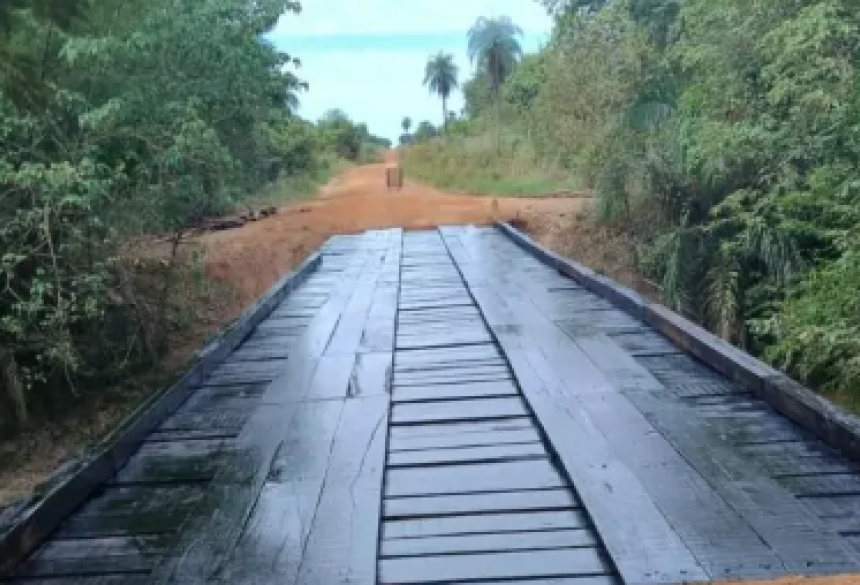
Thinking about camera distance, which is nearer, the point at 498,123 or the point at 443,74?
the point at 498,123

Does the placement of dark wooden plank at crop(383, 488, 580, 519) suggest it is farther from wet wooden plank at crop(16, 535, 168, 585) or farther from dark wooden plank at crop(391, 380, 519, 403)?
dark wooden plank at crop(391, 380, 519, 403)

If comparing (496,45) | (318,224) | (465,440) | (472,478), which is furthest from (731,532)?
(496,45)

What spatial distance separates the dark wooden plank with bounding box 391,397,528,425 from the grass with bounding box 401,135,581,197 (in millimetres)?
14335

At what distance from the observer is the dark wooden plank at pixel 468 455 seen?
3.04m

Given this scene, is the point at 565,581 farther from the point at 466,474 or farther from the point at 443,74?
Result: the point at 443,74

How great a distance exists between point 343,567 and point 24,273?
202 inches

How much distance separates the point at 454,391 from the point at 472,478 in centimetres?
109

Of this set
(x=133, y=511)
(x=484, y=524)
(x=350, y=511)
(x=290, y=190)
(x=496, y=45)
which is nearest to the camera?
(x=484, y=524)

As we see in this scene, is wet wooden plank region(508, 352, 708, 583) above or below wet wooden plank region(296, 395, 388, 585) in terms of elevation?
above

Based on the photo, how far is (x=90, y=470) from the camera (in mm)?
2881

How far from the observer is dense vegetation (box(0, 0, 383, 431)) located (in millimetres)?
5895

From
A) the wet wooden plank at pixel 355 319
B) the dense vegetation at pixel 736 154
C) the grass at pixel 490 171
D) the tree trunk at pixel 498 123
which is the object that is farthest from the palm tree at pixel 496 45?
the wet wooden plank at pixel 355 319

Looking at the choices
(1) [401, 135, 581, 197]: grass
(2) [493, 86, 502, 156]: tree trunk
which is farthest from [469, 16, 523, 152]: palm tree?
(1) [401, 135, 581, 197]: grass

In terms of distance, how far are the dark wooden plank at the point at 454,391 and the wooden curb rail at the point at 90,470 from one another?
982 mm
